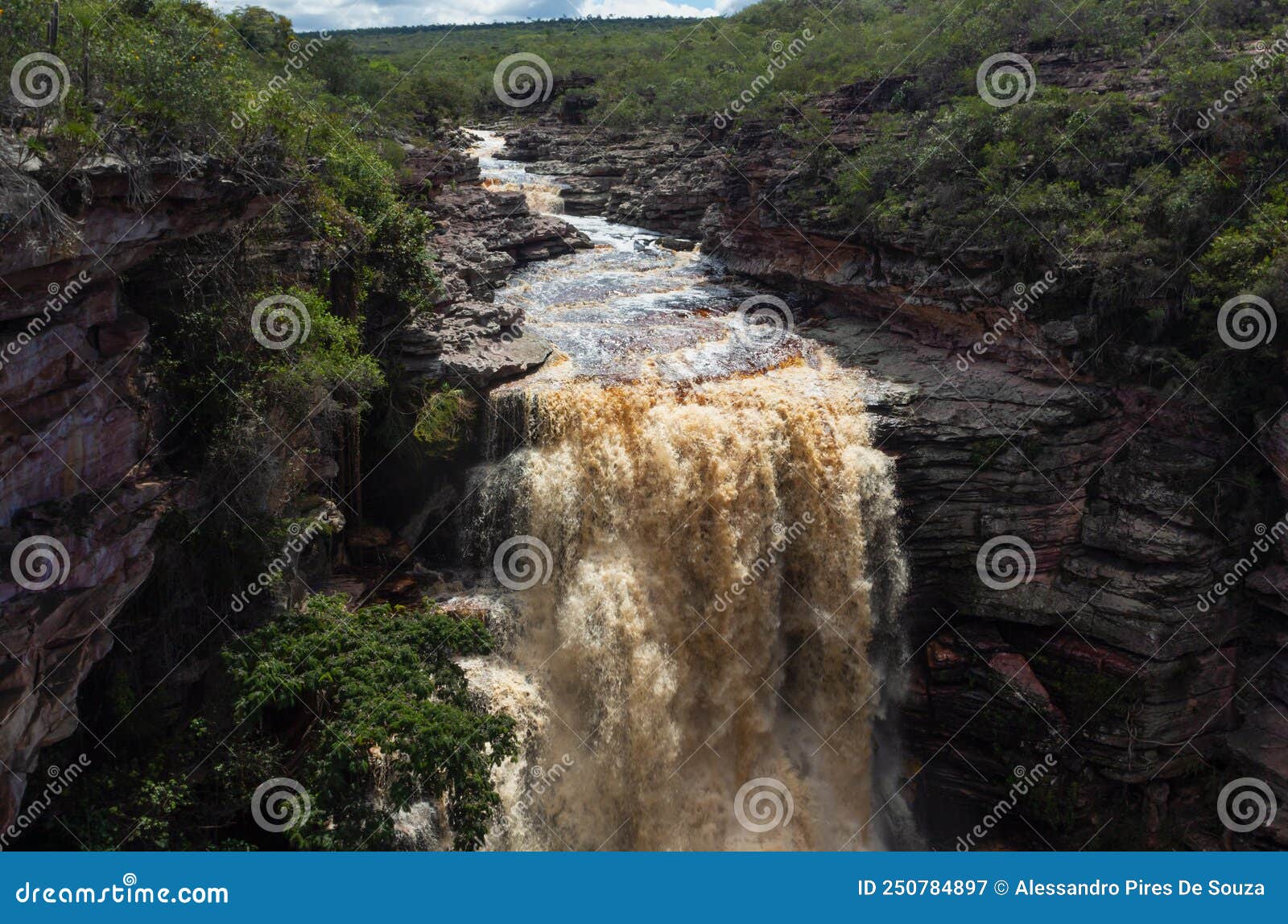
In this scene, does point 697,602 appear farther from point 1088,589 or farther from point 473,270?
point 473,270

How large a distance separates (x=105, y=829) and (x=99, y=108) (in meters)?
9.63

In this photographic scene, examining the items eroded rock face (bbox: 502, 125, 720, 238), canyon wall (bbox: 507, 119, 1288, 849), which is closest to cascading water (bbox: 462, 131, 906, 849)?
canyon wall (bbox: 507, 119, 1288, 849)

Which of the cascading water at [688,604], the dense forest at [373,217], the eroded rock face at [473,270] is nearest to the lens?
the dense forest at [373,217]

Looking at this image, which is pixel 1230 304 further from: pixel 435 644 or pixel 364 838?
pixel 364 838

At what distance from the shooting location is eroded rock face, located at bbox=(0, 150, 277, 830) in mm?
10836

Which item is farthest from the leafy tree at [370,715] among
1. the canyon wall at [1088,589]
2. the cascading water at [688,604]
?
the canyon wall at [1088,589]

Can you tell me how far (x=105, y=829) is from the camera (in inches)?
499

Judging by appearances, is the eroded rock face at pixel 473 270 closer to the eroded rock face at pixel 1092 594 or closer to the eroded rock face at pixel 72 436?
the eroded rock face at pixel 72 436

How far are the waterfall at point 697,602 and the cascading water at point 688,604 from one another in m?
0.03

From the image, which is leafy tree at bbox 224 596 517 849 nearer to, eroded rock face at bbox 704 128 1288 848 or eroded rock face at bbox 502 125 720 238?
eroded rock face at bbox 704 128 1288 848

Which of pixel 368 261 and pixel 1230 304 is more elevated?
pixel 1230 304

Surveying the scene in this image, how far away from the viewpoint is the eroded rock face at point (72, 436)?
10836 millimetres

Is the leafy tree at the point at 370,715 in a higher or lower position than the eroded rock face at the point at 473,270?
lower

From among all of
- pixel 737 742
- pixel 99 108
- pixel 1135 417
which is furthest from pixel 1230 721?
pixel 99 108
